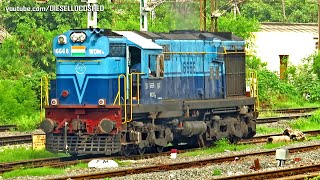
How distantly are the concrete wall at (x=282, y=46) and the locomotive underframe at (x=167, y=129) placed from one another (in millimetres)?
27232

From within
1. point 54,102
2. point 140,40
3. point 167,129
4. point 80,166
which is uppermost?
point 140,40

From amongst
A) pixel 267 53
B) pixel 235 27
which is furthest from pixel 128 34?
pixel 267 53

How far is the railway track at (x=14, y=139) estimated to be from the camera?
2250 centimetres

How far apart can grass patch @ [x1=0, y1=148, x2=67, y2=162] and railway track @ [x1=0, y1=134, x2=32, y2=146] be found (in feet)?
5.33

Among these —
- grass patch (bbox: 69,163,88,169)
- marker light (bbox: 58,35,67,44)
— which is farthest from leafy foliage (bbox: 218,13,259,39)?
grass patch (bbox: 69,163,88,169)

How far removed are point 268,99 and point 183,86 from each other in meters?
17.4

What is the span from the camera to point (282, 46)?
51.5 m

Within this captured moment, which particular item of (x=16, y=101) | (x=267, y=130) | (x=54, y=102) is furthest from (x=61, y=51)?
(x=16, y=101)

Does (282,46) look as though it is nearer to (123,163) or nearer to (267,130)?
(267,130)

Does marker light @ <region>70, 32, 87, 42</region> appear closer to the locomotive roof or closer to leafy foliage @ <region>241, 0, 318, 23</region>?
the locomotive roof

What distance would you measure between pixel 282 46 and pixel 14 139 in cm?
3086

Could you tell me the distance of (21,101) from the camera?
29484 millimetres

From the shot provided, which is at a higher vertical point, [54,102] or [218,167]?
[54,102]

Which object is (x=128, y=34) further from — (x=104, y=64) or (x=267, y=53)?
(x=267, y=53)
